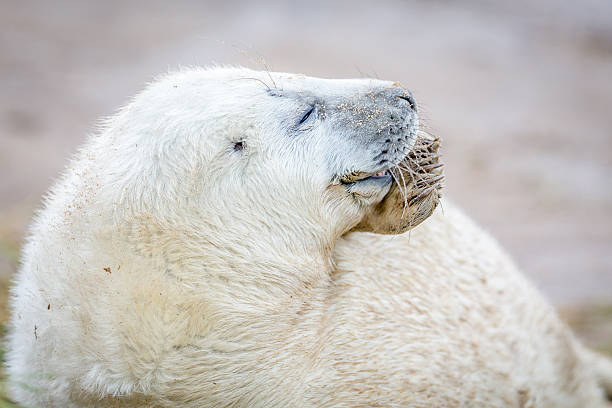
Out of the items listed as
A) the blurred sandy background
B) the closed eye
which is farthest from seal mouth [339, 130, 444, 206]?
the blurred sandy background

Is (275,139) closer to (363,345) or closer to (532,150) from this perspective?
(363,345)

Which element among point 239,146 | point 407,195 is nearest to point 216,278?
point 239,146

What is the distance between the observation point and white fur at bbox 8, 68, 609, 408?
235 cm

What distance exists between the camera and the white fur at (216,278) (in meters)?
2.35

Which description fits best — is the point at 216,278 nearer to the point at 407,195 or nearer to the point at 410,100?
the point at 407,195

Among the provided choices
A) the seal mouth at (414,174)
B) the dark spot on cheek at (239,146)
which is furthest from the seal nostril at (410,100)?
the dark spot on cheek at (239,146)

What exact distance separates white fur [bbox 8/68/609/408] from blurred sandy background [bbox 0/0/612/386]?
254 centimetres

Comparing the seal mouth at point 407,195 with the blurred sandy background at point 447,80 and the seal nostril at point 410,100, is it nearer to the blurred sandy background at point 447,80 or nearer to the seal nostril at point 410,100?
the seal nostril at point 410,100

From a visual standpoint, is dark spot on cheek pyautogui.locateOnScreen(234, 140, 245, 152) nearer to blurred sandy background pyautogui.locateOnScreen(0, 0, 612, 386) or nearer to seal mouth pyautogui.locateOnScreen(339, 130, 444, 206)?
seal mouth pyautogui.locateOnScreen(339, 130, 444, 206)

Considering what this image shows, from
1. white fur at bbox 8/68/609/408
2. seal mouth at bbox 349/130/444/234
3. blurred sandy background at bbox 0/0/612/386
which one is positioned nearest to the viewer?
white fur at bbox 8/68/609/408

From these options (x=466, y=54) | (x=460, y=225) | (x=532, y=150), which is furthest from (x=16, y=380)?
(x=466, y=54)

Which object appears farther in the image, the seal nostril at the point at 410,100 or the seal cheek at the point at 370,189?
the seal nostril at the point at 410,100

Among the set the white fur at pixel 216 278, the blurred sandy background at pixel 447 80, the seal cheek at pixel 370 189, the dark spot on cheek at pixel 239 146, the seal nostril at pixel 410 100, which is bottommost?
the white fur at pixel 216 278

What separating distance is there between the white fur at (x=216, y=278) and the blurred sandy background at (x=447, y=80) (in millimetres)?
2542
